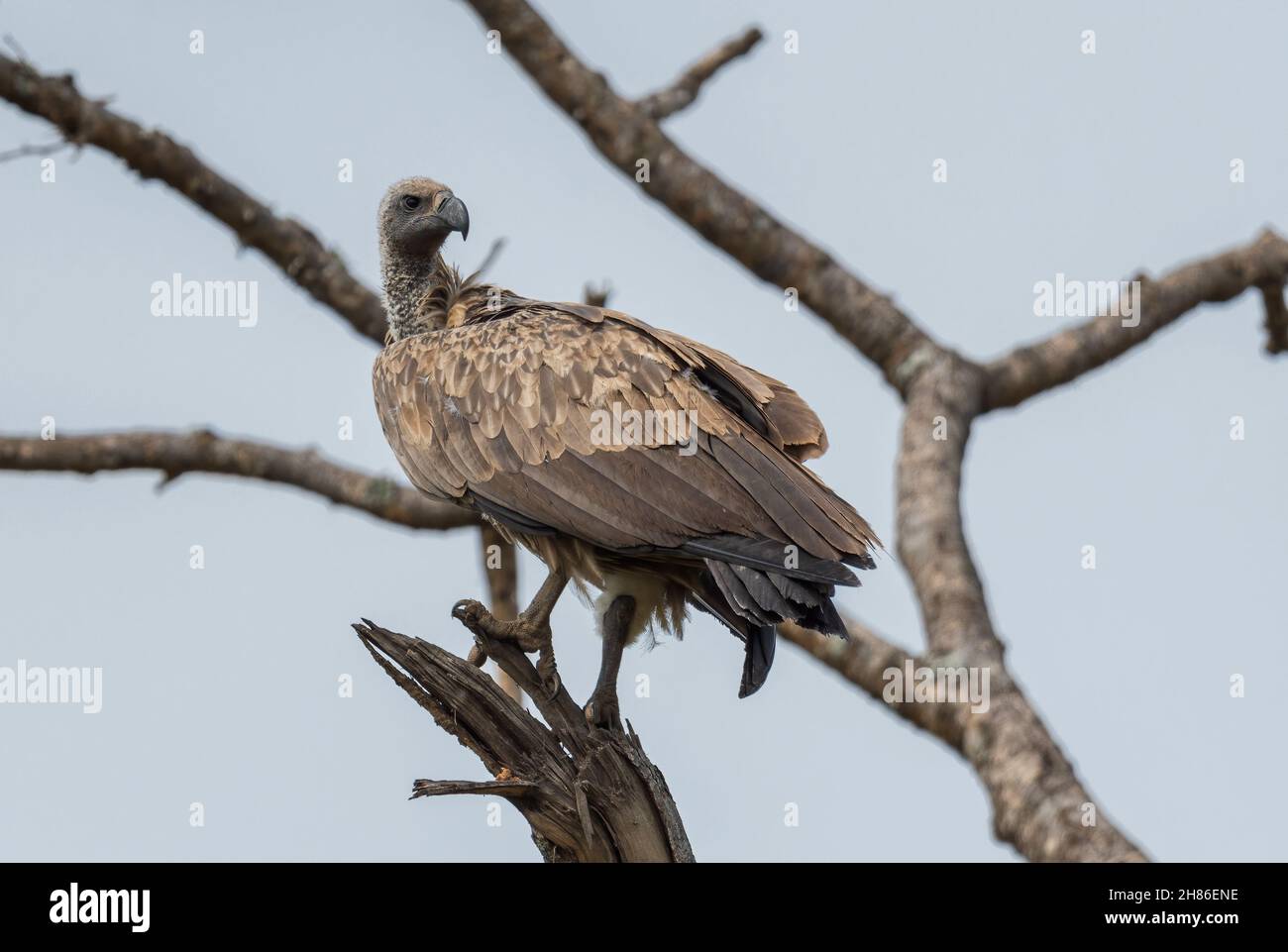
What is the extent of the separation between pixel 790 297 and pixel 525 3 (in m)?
3.20

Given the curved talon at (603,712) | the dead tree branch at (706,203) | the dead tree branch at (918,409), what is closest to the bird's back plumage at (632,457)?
the curved talon at (603,712)

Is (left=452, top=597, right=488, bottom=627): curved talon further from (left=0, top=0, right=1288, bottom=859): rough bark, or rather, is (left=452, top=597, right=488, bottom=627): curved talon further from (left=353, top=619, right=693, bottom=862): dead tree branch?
(left=0, top=0, right=1288, bottom=859): rough bark

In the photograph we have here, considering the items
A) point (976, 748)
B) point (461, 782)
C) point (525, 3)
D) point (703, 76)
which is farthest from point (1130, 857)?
point (525, 3)

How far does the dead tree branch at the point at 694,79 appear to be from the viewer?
550 inches

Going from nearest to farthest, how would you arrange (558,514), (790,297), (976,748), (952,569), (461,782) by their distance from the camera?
(461,782) < (558,514) < (976,748) < (952,569) < (790,297)

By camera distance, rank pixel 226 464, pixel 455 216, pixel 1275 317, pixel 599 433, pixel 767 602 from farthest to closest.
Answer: pixel 1275 317
pixel 226 464
pixel 455 216
pixel 599 433
pixel 767 602

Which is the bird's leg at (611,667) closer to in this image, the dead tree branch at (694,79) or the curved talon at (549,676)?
the curved talon at (549,676)

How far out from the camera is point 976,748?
34.3 ft

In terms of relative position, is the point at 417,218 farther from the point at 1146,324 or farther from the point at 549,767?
the point at 1146,324

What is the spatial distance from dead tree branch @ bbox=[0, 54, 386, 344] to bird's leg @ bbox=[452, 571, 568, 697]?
18.0 feet

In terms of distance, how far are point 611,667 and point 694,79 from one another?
22.8 ft

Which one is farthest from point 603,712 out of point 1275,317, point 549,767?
point 1275,317

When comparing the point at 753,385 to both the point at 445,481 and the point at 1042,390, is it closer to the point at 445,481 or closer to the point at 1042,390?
the point at 445,481

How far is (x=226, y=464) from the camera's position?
1395 centimetres
